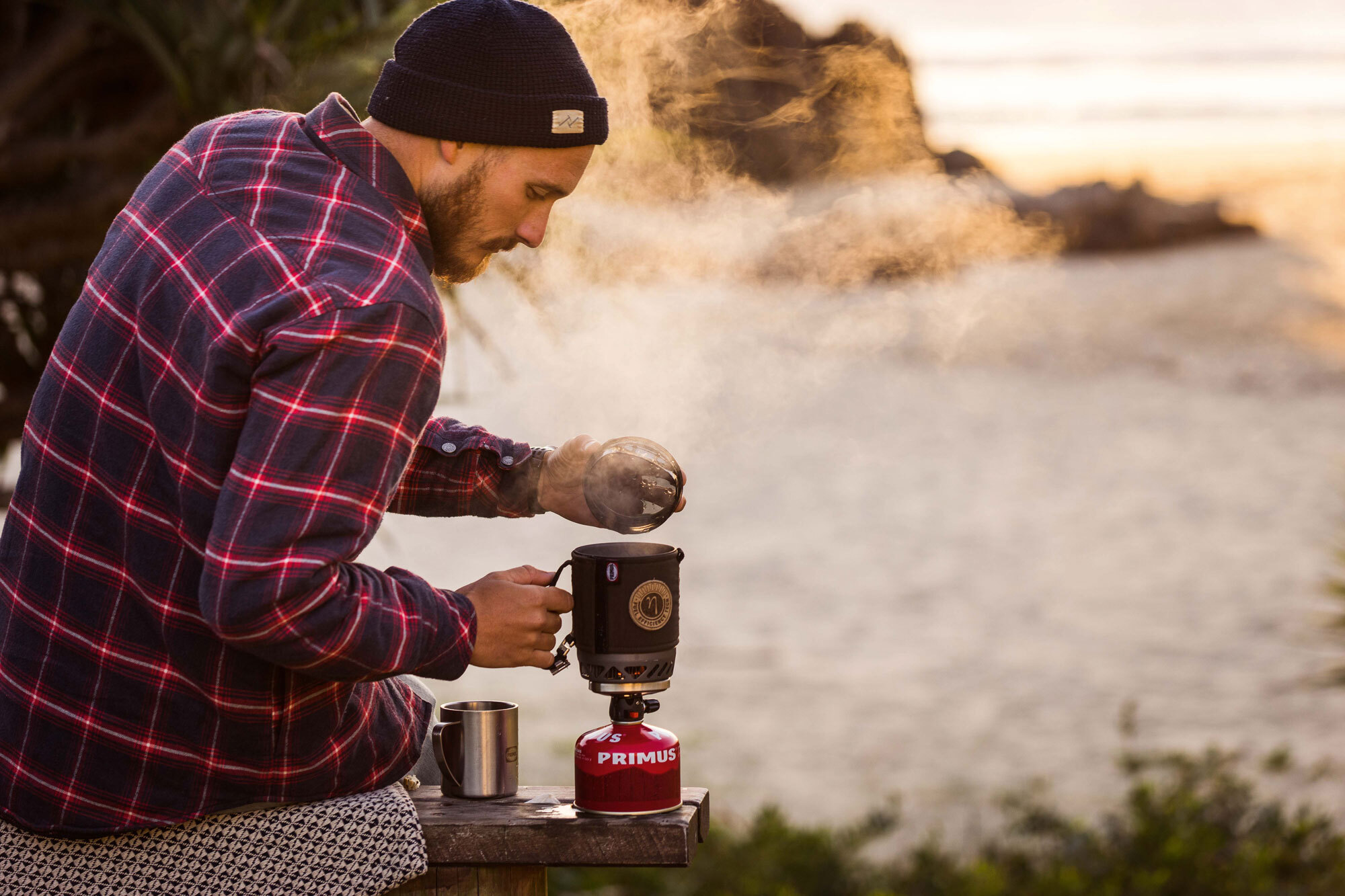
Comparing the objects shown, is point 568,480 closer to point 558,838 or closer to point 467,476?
point 467,476

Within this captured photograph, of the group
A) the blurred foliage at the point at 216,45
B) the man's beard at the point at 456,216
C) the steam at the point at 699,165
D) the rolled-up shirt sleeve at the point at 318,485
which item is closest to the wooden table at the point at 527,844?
the rolled-up shirt sleeve at the point at 318,485

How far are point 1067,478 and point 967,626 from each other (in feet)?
10.4

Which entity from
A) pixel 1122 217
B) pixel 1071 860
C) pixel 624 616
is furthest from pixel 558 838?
pixel 1122 217

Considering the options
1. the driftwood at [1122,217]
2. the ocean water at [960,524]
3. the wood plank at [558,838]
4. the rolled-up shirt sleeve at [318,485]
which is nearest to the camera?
the rolled-up shirt sleeve at [318,485]

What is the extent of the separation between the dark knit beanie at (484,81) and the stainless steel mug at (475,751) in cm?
80

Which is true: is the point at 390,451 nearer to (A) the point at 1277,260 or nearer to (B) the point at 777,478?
(B) the point at 777,478

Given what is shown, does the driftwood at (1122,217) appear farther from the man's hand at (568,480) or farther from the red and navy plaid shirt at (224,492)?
the red and navy plaid shirt at (224,492)

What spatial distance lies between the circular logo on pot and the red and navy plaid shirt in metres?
0.25

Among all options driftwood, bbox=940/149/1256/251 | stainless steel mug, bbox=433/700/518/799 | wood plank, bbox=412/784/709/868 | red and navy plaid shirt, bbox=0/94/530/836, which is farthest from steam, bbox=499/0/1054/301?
driftwood, bbox=940/149/1256/251

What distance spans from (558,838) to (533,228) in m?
0.81

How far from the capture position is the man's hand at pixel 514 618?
172 centimetres

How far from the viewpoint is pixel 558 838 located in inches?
72.2

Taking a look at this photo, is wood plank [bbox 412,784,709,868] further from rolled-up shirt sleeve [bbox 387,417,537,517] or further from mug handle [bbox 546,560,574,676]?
rolled-up shirt sleeve [bbox 387,417,537,517]

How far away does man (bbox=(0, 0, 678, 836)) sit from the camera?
4.77 feet
